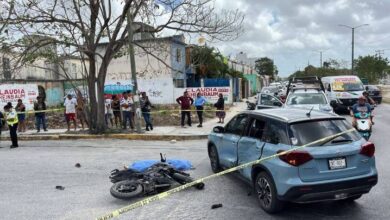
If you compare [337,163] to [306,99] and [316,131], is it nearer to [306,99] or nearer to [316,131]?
[316,131]

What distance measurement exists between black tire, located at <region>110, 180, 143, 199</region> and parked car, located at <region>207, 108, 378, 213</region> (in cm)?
186

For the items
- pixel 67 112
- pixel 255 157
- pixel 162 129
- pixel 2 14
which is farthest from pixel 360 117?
pixel 2 14

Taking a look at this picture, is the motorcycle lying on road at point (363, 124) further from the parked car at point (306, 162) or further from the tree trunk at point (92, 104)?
the tree trunk at point (92, 104)

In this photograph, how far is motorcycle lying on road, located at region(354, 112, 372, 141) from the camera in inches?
430

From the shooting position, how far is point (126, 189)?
674 cm

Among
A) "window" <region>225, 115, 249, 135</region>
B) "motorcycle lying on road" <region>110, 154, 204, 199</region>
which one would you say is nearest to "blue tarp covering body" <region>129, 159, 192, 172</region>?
"motorcycle lying on road" <region>110, 154, 204, 199</region>

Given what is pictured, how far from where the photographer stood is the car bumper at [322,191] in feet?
17.2

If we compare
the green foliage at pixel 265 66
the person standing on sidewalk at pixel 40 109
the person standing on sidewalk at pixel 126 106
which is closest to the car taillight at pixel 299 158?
the person standing on sidewalk at pixel 126 106

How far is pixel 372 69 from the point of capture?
6550 cm

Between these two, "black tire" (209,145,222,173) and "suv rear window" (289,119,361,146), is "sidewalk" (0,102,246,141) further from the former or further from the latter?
"suv rear window" (289,119,361,146)

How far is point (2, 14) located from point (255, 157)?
1172cm

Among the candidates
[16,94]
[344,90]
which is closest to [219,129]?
[344,90]

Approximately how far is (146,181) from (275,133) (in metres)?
2.48

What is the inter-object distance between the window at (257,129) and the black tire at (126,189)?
207 cm
